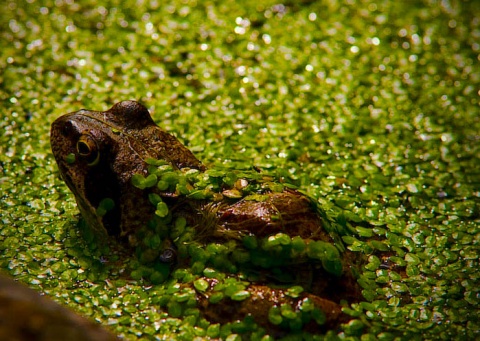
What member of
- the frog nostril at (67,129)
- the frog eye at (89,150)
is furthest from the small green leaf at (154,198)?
the frog nostril at (67,129)

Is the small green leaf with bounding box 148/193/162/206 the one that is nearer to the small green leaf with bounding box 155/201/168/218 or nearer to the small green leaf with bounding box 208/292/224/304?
the small green leaf with bounding box 155/201/168/218

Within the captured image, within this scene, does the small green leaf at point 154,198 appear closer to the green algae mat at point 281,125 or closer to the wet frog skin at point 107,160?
the wet frog skin at point 107,160

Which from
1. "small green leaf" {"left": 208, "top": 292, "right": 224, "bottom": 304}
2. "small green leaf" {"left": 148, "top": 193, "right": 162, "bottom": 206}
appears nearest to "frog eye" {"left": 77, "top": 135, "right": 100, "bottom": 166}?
"small green leaf" {"left": 148, "top": 193, "right": 162, "bottom": 206}

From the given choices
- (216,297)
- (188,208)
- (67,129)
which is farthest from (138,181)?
(216,297)

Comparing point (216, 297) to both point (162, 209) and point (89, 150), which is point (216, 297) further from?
point (89, 150)

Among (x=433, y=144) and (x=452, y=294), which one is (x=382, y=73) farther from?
(x=452, y=294)

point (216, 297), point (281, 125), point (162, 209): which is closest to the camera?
point (216, 297)
